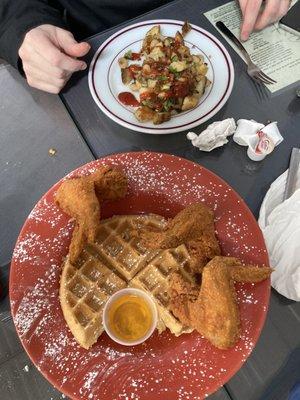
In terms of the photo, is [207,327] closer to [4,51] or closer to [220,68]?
[220,68]

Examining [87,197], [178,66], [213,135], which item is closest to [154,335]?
[87,197]

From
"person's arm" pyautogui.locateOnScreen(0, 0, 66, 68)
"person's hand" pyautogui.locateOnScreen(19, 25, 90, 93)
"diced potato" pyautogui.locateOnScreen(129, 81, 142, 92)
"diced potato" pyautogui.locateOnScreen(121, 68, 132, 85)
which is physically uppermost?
"person's arm" pyautogui.locateOnScreen(0, 0, 66, 68)

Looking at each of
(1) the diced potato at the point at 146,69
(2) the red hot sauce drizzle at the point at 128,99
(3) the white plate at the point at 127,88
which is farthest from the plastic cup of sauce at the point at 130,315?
(1) the diced potato at the point at 146,69

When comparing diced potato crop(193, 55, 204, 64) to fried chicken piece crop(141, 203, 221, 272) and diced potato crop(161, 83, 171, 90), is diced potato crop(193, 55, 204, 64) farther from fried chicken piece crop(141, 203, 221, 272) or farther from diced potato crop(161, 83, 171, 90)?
fried chicken piece crop(141, 203, 221, 272)

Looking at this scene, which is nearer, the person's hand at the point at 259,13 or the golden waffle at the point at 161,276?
the golden waffle at the point at 161,276

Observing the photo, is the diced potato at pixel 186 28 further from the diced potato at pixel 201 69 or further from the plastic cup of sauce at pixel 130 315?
the plastic cup of sauce at pixel 130 315

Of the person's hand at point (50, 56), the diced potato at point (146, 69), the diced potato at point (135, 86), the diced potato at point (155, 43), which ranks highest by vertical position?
the person's hand at point (50, 56)

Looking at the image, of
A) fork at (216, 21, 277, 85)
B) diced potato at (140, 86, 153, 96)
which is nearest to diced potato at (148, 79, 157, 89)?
diced potato at (140, 86, 153, 96)

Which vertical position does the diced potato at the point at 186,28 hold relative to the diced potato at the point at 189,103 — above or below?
above
